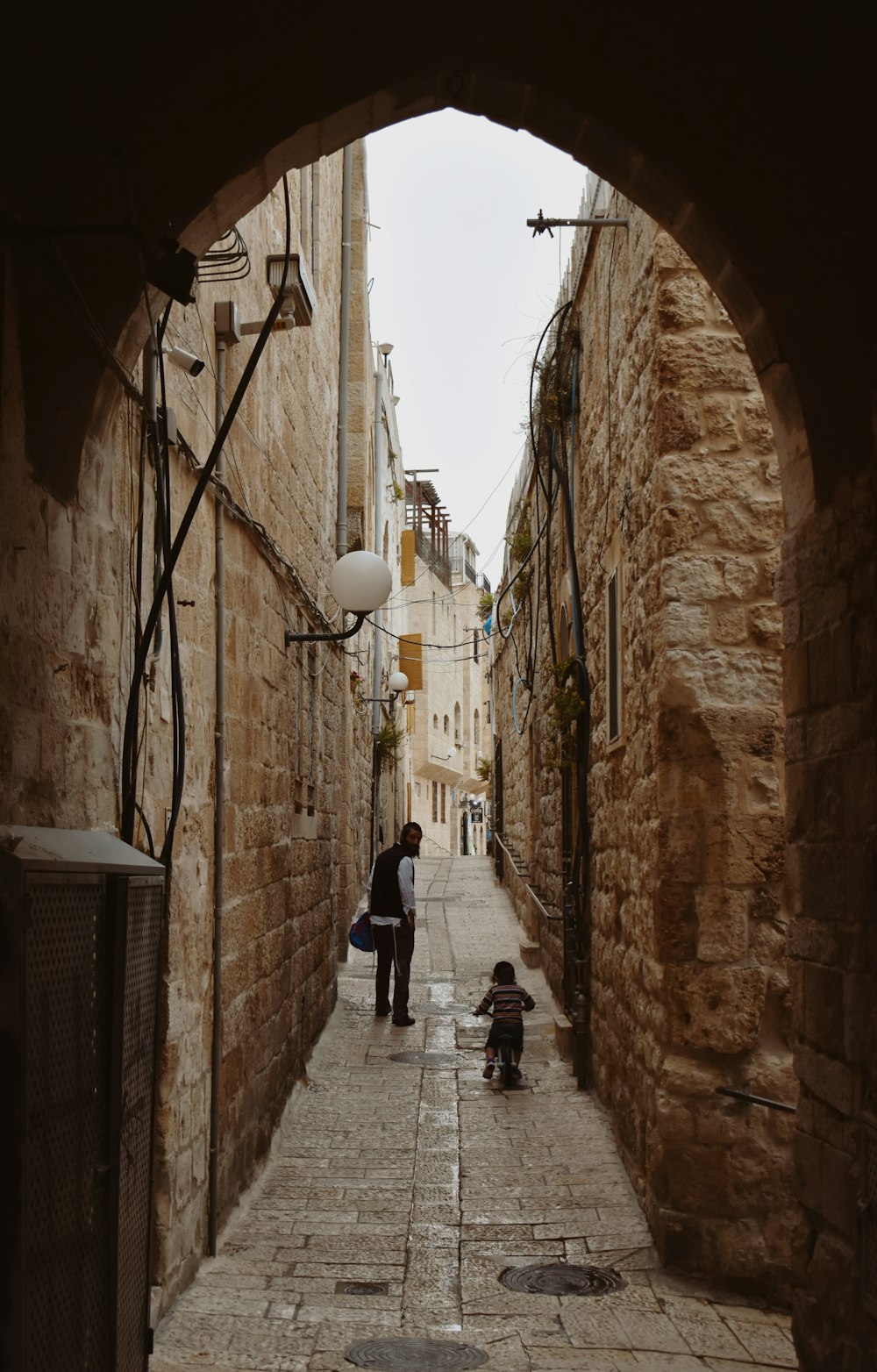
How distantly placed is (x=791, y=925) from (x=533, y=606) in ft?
26.7

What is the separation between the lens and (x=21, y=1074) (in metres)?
2.39

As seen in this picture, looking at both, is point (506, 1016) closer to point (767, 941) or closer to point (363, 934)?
point (363, 934)

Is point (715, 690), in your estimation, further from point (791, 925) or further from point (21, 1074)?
point (21, 1074)

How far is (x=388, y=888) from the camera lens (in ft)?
31.0

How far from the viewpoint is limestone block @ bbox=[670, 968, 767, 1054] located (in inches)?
191

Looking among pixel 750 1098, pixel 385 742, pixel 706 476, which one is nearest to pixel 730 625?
pixel 706 476

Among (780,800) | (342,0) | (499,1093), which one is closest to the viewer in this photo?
(342,0)

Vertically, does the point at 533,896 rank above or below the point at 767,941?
below

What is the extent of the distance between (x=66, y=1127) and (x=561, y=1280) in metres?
2.71

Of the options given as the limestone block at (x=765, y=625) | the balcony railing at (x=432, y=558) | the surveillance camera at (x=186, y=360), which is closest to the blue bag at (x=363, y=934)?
the limestone block at (x=765, y=625)

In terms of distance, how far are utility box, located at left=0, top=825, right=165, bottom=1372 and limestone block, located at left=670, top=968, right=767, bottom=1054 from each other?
2.25 m

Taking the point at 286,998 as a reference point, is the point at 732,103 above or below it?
above

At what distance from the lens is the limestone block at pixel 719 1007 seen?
4.84 metres

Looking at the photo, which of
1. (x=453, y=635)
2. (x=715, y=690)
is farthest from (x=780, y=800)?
(x=453, y=635)
